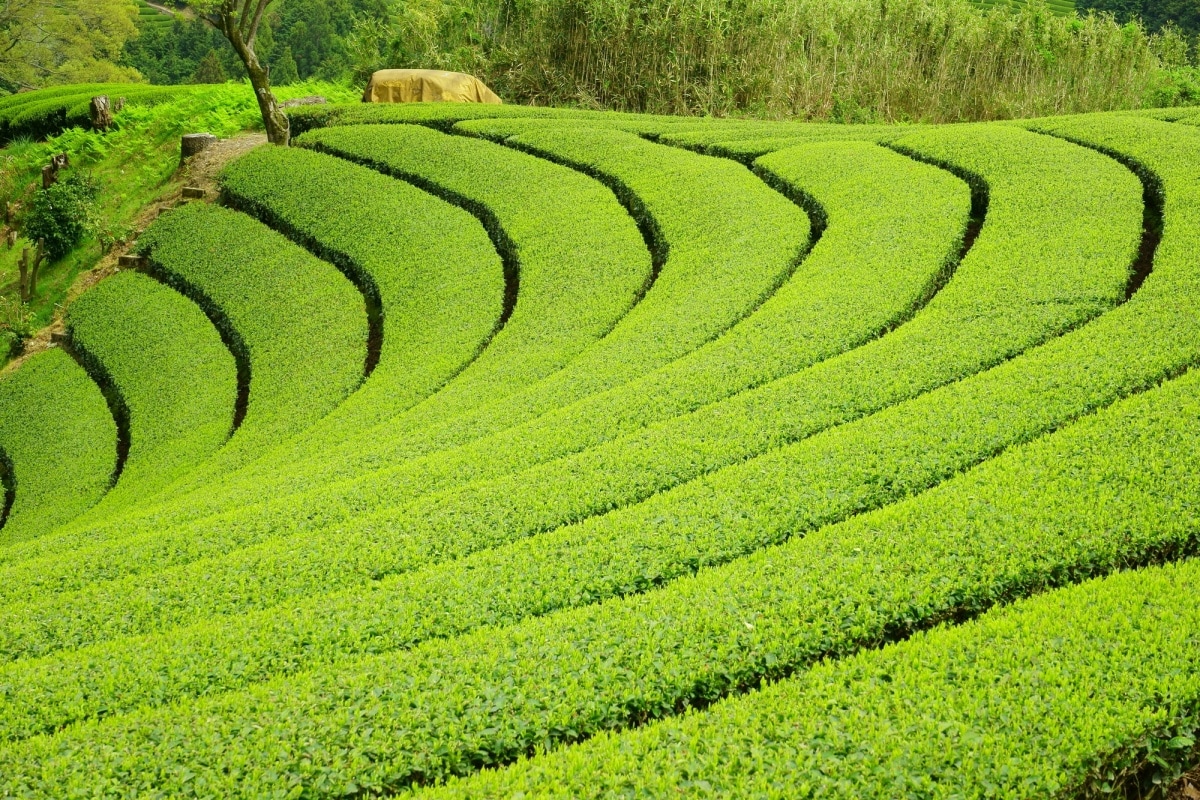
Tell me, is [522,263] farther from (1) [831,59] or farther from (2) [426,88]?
(1) [831,59]

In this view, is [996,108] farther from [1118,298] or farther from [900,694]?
[900,694]

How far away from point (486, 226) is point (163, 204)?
9392mm

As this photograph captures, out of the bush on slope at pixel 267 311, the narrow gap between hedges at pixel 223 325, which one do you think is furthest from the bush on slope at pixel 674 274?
the narrow gap between hedges at pixel 223 325

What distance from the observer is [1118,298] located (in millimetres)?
10445

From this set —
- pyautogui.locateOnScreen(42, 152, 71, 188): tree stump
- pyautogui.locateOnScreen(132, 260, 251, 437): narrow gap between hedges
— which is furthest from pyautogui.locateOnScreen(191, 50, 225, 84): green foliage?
pyautogui.locateOnScreen(132, 260, 251, 437): narrow gap between hedges

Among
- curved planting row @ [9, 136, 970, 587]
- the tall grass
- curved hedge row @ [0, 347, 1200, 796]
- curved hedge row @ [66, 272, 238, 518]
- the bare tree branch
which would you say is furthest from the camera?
the tall grass

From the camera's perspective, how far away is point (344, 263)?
18.2m

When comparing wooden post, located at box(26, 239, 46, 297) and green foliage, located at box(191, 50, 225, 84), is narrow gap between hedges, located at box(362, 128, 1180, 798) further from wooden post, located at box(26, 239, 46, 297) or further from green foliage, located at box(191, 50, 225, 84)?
green foliage, located at box(191, 50, 225, 84)

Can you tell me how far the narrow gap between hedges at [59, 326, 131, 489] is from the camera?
48.8 ft

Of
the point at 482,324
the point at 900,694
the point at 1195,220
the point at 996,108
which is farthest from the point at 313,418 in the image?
the point at 996,108

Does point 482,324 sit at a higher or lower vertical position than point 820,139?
lower

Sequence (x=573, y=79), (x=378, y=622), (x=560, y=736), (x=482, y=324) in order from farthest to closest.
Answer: (x=573, y=79) < (x=482, y=324) < (x=378, y=622) < (x=560, y=736)

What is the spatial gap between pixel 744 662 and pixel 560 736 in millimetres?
1107

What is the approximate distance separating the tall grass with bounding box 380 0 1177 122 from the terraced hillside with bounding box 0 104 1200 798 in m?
7.71
